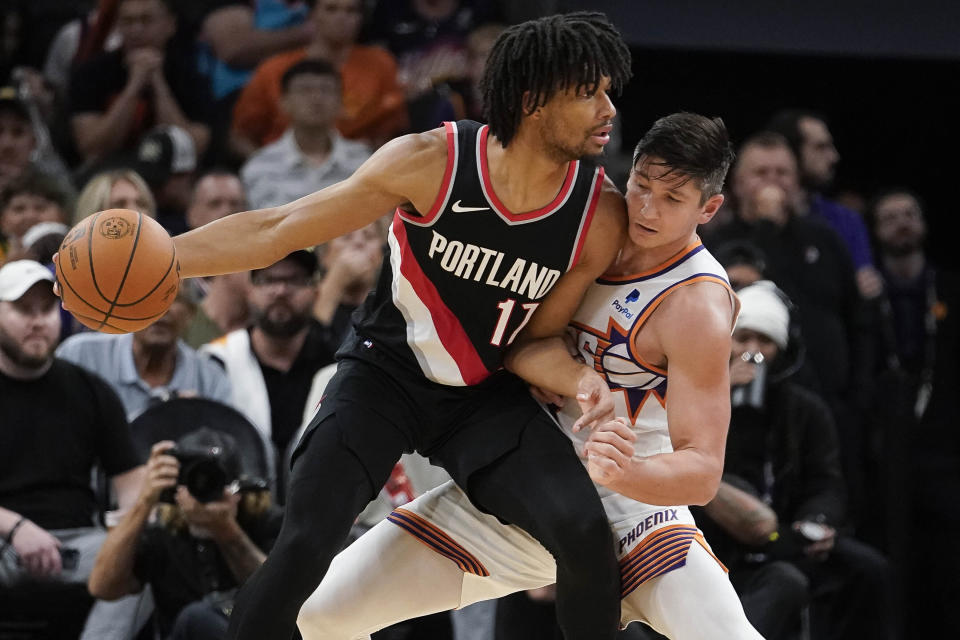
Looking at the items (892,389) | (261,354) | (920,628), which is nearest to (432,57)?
(261,354)

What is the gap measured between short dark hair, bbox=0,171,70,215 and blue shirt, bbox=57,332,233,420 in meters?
1.20

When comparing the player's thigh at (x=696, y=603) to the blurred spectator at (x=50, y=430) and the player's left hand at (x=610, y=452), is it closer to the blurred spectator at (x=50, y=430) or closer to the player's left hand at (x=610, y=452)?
the player's left hand at (x=610, y=452)

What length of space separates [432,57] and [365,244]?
1810 mm

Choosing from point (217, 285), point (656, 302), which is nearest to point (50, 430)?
point (217, 285)

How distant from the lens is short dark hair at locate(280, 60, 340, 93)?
7.42 meters

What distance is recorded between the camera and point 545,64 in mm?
3670

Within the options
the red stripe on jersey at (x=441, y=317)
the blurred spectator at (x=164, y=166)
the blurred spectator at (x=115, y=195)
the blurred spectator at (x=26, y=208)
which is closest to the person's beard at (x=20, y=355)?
the blurred spectator at (x=115, y=195)

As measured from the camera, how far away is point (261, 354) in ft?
20.0

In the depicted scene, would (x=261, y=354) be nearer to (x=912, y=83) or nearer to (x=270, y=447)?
(x=270, y=447)

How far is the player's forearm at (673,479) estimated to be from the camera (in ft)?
11.2

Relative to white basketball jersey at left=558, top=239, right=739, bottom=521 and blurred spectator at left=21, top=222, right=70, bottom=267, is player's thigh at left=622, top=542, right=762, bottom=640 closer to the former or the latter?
white basketball jersey at left=558, top=239, right=739, bottom=521

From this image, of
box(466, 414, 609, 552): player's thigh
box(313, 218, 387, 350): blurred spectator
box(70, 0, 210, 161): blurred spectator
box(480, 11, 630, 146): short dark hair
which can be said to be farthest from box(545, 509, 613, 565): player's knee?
box(70, 0, 210, 161): blurred spectator

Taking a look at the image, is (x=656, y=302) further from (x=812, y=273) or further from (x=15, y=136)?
(x=15, y=136)

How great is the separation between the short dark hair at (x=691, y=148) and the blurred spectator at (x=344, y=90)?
4269 mm
